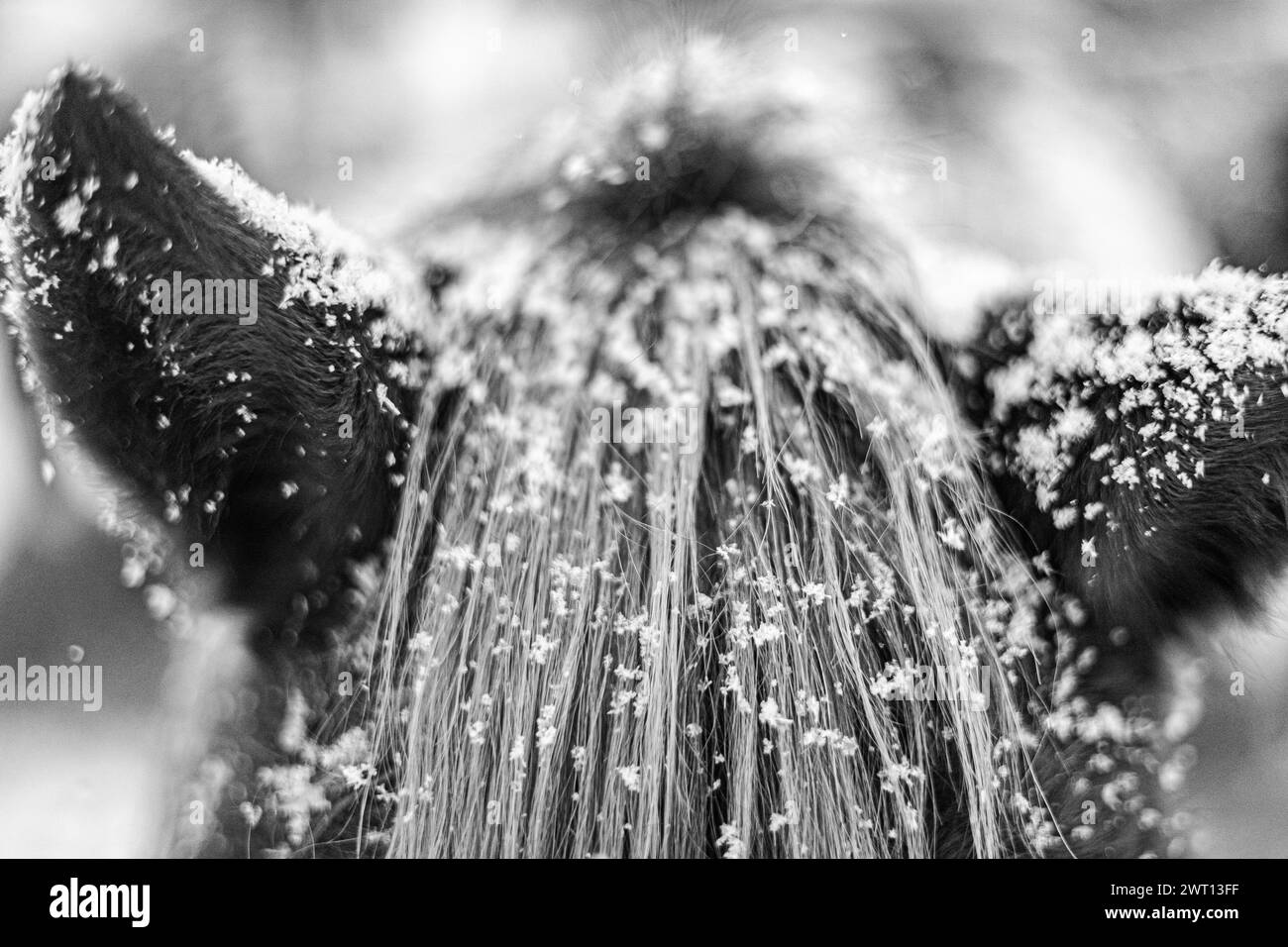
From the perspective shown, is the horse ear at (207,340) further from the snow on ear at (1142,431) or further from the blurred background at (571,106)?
the snow on ear at (1142,431)

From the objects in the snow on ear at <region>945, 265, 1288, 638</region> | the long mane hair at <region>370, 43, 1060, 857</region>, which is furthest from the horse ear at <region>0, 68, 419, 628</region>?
the snow on ear at <region>945, 265, 1288, 638</region>

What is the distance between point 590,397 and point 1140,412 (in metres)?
0.40

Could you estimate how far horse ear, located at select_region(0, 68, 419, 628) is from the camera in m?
0.55

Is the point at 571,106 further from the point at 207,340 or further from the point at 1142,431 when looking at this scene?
the point at 1142,431

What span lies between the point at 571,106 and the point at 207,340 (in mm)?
330

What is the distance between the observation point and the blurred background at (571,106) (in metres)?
0.68

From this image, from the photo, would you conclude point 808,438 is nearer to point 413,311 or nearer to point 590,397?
point 590,397

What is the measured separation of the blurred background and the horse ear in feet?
0.33

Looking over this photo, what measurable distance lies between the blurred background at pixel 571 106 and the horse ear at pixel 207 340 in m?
0.10

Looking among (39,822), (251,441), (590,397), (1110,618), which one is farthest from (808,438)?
(39,822)

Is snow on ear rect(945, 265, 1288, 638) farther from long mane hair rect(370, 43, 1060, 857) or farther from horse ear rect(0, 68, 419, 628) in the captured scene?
→ horse ear rect(0, 68, 419, 628)

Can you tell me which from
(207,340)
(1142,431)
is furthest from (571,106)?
(1142,431)

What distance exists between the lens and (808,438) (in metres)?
0.60

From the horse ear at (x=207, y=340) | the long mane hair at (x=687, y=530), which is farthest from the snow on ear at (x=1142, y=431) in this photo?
the horse ear at (x=207, y=340)
